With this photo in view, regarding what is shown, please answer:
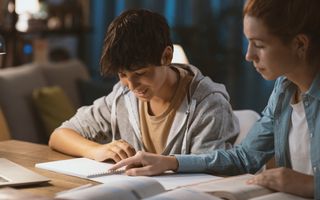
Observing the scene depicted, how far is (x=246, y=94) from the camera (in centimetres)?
527

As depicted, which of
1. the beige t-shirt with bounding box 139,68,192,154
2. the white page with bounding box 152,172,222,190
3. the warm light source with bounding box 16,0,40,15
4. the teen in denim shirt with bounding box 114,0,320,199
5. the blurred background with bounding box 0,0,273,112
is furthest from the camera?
the warm light source with bounding box 16,0,40,15

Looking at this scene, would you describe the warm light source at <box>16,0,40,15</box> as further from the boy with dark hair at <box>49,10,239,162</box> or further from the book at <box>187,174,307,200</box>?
the book at <box>187,174,307,200</box>

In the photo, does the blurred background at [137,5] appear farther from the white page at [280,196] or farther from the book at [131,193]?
the book at [131,193]

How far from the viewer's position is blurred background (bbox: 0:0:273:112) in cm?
525

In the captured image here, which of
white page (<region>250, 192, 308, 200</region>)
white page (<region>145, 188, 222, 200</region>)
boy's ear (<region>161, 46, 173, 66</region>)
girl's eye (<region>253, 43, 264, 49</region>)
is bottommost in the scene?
white page (<region>250, 192, 308, 200</region>)

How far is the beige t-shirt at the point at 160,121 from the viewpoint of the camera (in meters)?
2.11

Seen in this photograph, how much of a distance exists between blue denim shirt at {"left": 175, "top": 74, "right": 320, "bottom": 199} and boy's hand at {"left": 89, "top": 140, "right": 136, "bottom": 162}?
0.52 ft

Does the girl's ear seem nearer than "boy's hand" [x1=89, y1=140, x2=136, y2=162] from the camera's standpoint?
Yes

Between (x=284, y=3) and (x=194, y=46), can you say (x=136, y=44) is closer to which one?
(x=284, y=3)

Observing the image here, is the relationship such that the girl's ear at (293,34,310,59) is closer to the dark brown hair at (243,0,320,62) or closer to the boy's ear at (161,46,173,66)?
the dark brown hair at (243,0,320,62)

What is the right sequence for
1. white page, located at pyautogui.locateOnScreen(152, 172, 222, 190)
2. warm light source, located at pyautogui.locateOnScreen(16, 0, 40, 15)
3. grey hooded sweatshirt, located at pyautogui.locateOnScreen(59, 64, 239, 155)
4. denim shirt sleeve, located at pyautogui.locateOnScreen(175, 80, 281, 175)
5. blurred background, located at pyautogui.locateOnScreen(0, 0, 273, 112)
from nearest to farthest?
white page, located at pyautogui.locateOnScreen(152, 172, 222, 190) → denim shirt sleeve, located at pyautogui.locateOnScreen(175, 80, 281, 175) → grey hooded sweatshirt, located at pyautogui.locateOnScreen(59, 64, 239, 155) → blurred background, located at pyautogui.locateOnScreen(0, 0, 273, 112) → warm light source, located at pyautogui.locateOnScreen(16, 0, 40, 15)

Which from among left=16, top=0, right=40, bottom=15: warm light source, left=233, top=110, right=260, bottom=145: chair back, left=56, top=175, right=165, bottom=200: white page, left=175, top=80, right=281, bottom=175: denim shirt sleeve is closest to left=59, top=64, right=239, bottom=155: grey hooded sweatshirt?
left=175, top=80, right=281, bottom=175: denim shirt sleeve

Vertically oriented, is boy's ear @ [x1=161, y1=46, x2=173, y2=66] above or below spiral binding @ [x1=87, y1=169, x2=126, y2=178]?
above

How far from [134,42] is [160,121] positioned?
306 millimetres
